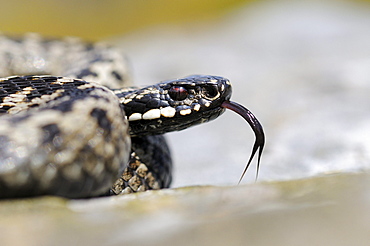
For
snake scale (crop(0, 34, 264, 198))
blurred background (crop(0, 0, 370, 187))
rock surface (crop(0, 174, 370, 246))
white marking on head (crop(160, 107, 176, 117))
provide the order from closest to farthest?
1. rock surface (crop(0, 174, 370, 246))
2. snake scale (crop(0, 34, 264, 198))
3. white marking on head (crop(160, 107, 176, 117))
4. blurred background (crop(0, 0, 370, 187))

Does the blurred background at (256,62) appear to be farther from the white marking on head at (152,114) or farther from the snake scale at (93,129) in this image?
the white marking on head at (152,114)

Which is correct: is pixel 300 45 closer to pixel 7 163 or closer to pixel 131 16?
pixel 131 16

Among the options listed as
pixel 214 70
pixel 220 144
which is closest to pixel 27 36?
pixel 214 70

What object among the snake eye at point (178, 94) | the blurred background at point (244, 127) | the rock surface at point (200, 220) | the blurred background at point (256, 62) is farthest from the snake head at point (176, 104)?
the rock surface at point (200, 220)

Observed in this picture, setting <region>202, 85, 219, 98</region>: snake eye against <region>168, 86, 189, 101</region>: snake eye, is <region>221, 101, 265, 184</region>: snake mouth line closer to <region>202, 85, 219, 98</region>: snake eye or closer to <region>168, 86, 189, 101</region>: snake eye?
<region>202, 85, 219, 98</region>: snake eye

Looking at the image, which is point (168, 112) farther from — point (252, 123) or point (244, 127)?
point (244, 127)

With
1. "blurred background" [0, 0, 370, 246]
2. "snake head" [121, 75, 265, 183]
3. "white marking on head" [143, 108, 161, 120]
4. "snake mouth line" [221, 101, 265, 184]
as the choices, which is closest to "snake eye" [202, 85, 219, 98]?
"snake head" [121, 75, 265, 183]
